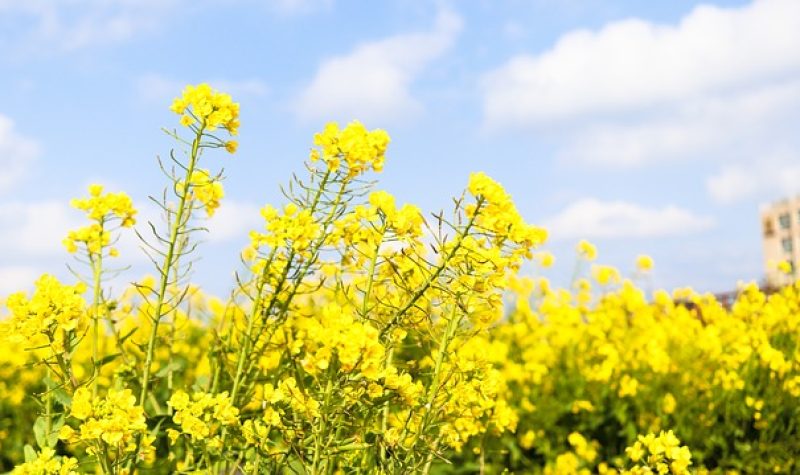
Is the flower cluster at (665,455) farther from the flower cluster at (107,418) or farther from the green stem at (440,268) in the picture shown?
the flower cluster at (107,418)

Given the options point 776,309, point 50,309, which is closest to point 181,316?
point 776,309

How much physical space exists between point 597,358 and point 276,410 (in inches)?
136

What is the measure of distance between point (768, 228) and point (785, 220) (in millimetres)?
1840

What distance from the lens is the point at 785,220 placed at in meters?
68.1

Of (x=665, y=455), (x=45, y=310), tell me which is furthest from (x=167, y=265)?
(x=665, y=455)

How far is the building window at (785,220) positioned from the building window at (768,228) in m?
0.81

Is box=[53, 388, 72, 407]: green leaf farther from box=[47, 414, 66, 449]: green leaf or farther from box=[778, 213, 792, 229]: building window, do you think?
box=[778, 213, 792, 229]: building window

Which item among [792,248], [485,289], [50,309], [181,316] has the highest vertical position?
[792,248]

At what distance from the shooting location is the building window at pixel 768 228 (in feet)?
227

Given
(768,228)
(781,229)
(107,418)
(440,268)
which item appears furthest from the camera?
(768,228)

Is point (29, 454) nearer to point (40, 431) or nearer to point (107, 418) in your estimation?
point (40, 431)

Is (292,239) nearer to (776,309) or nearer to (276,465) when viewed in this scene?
(276,465)

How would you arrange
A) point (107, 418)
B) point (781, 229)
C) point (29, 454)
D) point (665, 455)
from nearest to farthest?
point (107, 418)
point (29, 454)
point (665, 455)
point (781, 229)

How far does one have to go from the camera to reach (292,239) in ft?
7.53
